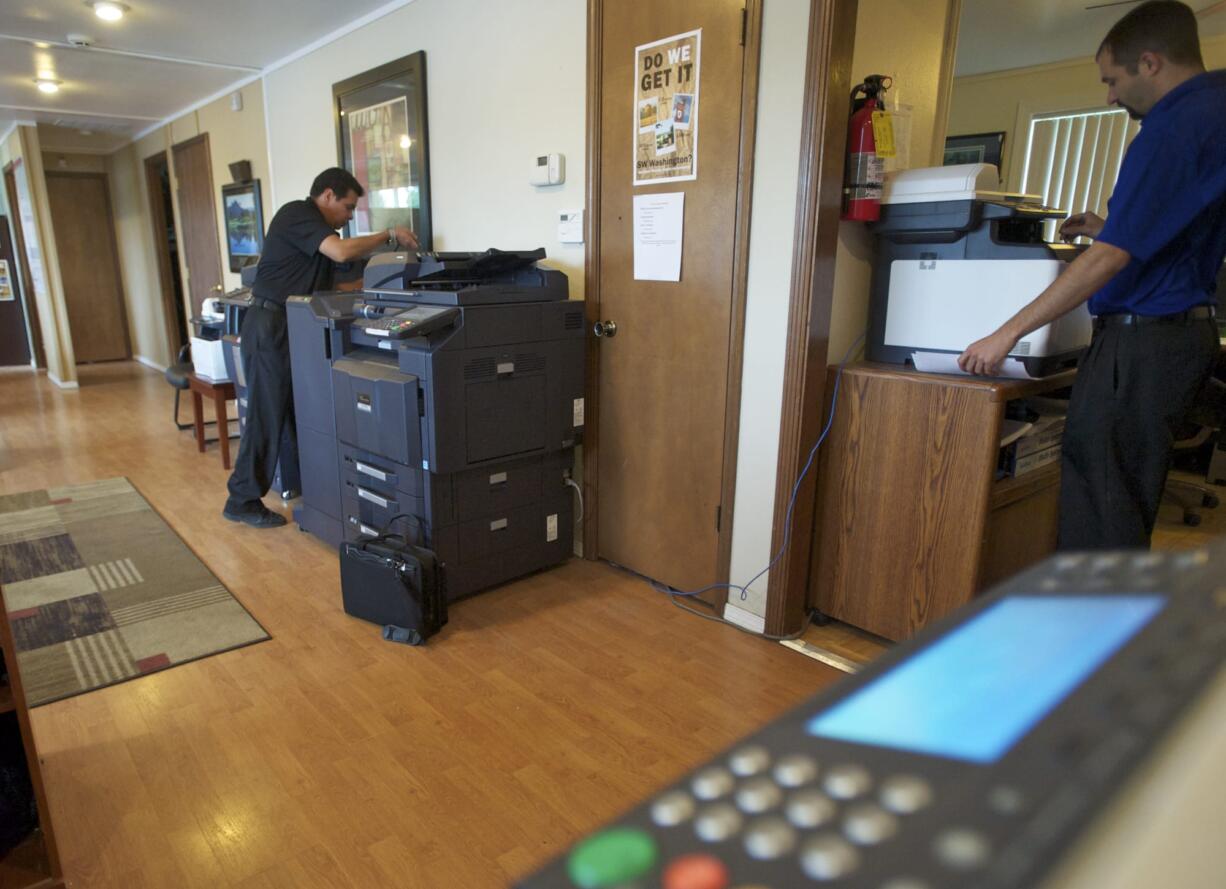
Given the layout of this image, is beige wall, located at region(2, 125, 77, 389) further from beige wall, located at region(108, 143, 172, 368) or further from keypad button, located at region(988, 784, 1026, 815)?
keypad button, located at region(988, 784, 1026, 815)

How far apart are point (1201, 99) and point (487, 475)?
2151 mm

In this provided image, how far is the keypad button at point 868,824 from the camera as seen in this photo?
9.9 inches

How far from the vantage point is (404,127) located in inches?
139

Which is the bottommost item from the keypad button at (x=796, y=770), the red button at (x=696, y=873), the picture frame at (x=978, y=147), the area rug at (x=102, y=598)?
the area rug at (x=102, y=598)

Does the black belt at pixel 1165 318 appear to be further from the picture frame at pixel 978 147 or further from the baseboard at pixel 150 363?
the baseboard at pixel 150 363

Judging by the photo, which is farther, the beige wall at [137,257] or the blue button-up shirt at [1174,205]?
the beige wall at [137,257]

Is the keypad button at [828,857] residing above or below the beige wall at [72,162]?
below

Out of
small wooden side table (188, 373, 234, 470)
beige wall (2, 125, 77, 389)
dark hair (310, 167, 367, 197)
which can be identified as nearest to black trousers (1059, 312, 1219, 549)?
dark hair (310, 167, 367, 197)

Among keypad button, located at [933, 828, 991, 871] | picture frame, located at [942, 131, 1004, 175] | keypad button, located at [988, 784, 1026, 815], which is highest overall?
picture frame, located at [942, 131, 1004, 175]

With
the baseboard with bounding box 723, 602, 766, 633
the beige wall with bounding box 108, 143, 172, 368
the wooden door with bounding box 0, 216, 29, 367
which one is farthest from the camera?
the wooden door with bounding box 0, 216, 29, 367

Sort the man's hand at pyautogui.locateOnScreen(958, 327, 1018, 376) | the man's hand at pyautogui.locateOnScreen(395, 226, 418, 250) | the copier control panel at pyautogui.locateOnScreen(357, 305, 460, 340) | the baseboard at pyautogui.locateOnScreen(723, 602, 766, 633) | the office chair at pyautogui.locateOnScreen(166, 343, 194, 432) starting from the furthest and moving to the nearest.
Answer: the office chair at pyautogui.locateOnScreen(166, 343, 194, 432) → the man's hand at pyautogui.locateOnScreen(395, 226, 418, 250) → the baseboard at pyautogui.locateOnScreen(723, 602, 766, 633) → the copier control panel at pyautogui.locateOnScreen(357, 305, 460, 340) → the man's hand at pyautogui.locateOnScreen(958, 327, 1018, 376)

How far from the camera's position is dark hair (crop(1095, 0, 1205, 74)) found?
166 centimetres

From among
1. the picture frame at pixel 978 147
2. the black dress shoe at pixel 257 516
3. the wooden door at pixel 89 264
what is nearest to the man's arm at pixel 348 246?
the black dress shoe at pixel 257 516

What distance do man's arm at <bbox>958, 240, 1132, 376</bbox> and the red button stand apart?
6.18 feet
